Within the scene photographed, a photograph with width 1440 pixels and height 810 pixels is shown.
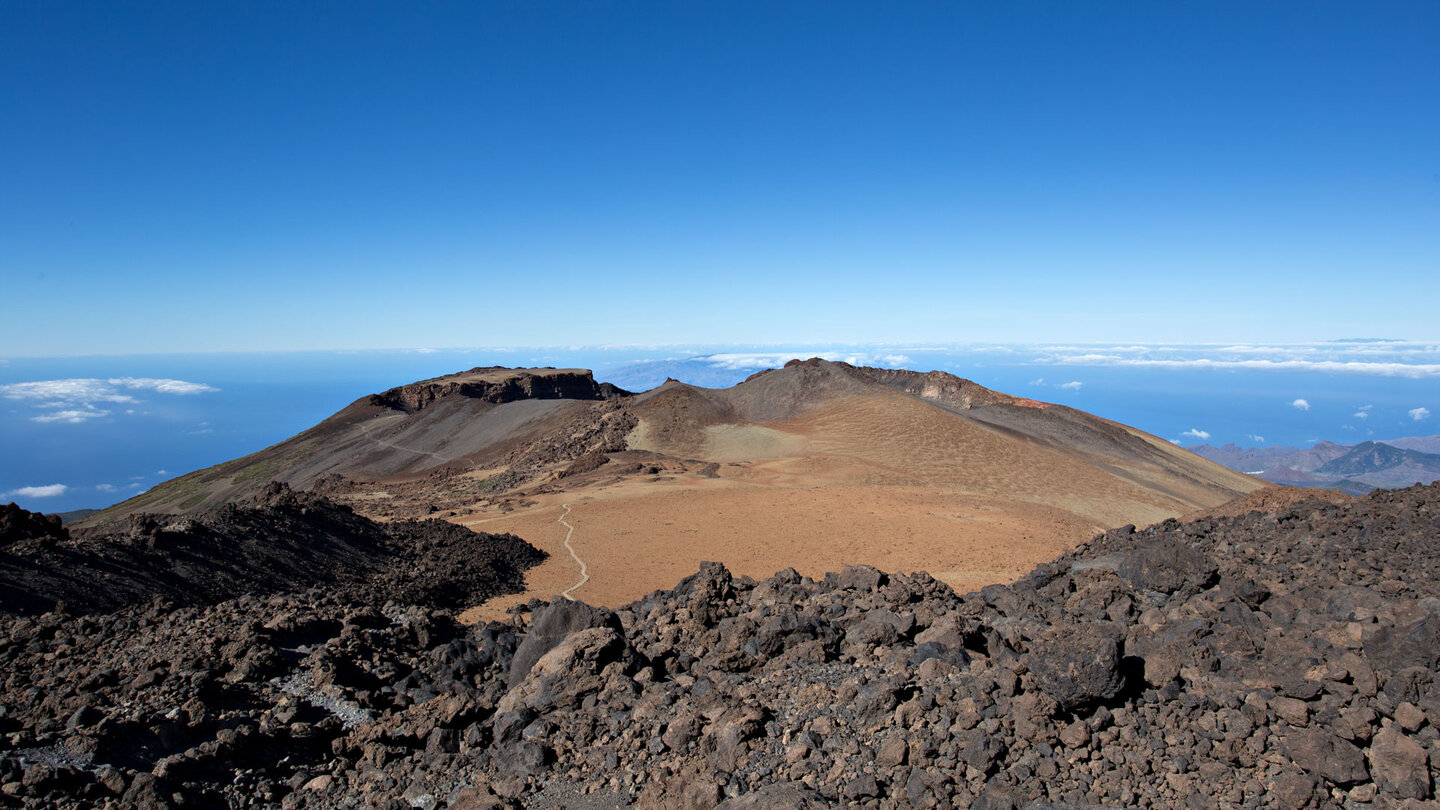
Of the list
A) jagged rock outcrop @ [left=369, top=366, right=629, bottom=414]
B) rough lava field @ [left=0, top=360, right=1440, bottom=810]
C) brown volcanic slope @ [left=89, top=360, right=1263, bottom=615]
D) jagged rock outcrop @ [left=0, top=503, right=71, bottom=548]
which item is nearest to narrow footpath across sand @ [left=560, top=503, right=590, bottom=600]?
brown volcanic slope @ [left=89, top=360, right=1263, bottom=615]

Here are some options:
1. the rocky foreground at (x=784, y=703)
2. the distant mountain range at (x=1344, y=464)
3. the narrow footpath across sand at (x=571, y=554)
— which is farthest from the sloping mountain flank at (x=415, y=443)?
the distant mountain range at (x=1344, y=464)

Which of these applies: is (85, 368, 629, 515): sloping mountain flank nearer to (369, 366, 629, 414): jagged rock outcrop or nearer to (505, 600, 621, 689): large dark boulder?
(369, 366, 629, 414): jagged rock outcrop

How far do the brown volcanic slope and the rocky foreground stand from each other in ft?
19.8

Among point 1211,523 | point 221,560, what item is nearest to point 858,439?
point 1211,523

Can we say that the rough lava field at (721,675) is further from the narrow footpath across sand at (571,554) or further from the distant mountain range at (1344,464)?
the distant mountain range at (1344,464)

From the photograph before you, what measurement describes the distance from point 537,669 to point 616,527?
11817 millimetres

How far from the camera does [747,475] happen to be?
25.5 meters

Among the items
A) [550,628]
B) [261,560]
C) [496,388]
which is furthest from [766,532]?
[496,388]

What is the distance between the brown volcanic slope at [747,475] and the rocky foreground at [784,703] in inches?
237

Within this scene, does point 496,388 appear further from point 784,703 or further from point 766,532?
point 784,703

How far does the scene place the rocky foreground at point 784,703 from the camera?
4.59 metres

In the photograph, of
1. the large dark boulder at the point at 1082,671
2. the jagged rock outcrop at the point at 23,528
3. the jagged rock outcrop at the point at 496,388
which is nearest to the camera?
the large dark boulder at the point at 1082,671

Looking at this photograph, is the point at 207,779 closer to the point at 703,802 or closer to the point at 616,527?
the point at 703,802

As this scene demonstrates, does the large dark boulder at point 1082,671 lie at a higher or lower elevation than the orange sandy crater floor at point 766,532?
higher
